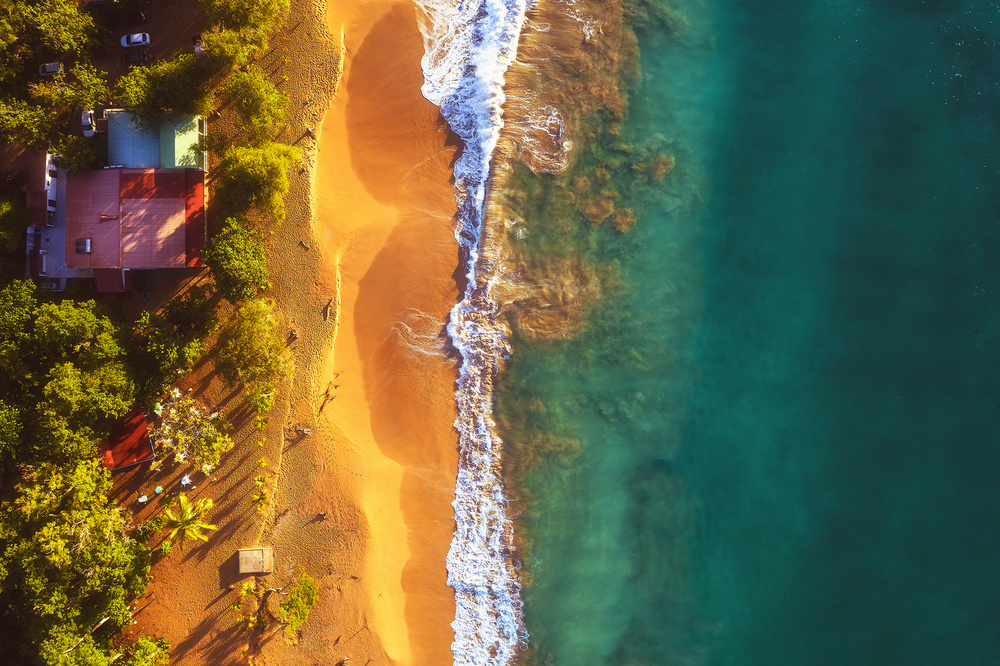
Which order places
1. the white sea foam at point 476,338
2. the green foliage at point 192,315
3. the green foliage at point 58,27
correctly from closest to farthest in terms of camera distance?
the green foliage at point 58,27, the green foliage at point 192,315, the white sea foam at point 476,338

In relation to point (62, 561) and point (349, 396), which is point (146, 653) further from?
point (349, 396)

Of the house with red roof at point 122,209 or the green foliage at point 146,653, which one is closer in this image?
the green foliage at point 146,653

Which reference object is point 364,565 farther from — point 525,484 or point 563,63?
→ point 563,63

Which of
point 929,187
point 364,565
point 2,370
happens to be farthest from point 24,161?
point 929,187

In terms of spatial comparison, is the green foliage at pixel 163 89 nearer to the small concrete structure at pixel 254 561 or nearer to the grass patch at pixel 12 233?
the grass patch at pixel 12 233

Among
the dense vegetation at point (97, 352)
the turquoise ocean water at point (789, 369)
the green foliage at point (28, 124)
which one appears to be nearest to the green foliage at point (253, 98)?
the dense vegetation at point (97, 352)

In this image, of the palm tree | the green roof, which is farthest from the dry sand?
the green roof

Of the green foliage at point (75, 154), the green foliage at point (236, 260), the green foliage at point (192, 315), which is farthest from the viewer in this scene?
the green foliage at point (192, 315)
